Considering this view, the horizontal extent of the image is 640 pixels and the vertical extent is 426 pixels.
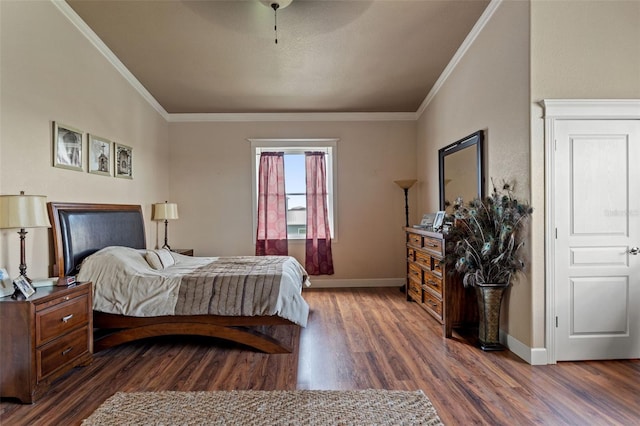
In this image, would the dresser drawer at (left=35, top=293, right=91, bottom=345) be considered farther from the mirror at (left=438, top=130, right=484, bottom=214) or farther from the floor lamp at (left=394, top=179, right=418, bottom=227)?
the floor lamp at (left=394, top=179, right=418, bottom=227)

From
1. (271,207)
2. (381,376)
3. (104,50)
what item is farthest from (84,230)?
(381,376)

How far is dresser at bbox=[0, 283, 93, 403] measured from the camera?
2113 mm

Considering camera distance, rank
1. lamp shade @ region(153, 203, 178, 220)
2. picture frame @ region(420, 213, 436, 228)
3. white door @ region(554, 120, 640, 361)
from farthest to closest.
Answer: lamp shade @ region(153, 203, 178, 220)
picture frame @ region(420, 213, 436, 228)
white door @ region(554, 120, 640, 361)

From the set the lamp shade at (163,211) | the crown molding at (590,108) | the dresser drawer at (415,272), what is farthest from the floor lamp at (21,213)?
the crown molding at (590,108)

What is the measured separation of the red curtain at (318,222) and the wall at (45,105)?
8.61 ft

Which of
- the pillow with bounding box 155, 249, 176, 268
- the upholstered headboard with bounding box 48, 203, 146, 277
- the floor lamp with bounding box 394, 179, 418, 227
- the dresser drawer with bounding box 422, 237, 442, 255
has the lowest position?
the pillow with bounding box 155, 249, 176, 268

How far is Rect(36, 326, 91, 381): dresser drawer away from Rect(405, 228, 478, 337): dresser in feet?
10.1

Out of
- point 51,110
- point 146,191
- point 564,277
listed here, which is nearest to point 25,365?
point 51,110

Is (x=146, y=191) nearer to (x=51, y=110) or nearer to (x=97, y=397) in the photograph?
(x=51, y=110)

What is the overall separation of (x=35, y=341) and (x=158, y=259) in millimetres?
1378

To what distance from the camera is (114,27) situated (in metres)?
3.27

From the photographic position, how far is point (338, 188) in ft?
17.8

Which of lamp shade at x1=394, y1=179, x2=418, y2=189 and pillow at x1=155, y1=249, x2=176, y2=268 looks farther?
lamp shade at x1=394, y1=179, x2=418, y2=189

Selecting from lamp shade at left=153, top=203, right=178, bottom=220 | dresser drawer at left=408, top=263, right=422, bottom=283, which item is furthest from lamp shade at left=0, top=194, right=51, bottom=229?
dresser drawer at left=408, top=263, right=422, bottom=283
